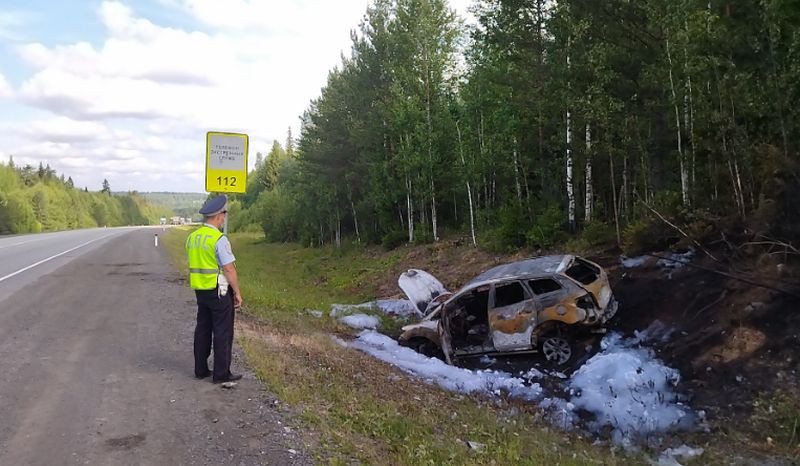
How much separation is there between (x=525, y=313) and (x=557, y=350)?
778mm

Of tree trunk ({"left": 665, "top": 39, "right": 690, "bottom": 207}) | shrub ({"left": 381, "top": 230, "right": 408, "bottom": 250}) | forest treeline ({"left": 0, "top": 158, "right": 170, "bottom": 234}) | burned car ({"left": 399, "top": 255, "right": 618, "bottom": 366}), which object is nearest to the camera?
burned car ({"left": 399, "top": 255, "right": 618, "bottom": 366})

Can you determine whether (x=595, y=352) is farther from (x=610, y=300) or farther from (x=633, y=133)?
(x=633, y=133)

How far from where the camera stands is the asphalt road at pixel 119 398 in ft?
14.5

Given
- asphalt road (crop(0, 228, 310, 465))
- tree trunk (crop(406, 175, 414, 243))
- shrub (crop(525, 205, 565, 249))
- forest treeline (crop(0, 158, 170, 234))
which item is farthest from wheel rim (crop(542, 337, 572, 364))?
forest treeline (crop(0, 158, 170, 234))

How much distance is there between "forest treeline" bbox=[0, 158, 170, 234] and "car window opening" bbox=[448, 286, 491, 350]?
84.7 meters

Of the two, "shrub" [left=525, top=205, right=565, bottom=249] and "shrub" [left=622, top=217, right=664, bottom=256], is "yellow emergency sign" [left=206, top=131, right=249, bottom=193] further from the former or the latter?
"shrub" [left=525, top=205, right=565, bottom=249]

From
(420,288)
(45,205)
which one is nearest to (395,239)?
(420,288)

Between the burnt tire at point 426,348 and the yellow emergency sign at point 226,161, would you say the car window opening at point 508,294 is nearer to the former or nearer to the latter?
the burnt tire at point 426,348

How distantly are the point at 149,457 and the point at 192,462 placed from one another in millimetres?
350

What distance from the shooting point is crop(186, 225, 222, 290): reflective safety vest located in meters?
5.89

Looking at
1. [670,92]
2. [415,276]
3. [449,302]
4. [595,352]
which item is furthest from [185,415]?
[670,92]

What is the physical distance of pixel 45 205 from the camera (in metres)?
101

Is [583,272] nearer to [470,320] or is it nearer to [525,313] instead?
[525,313]

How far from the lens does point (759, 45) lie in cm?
1002
